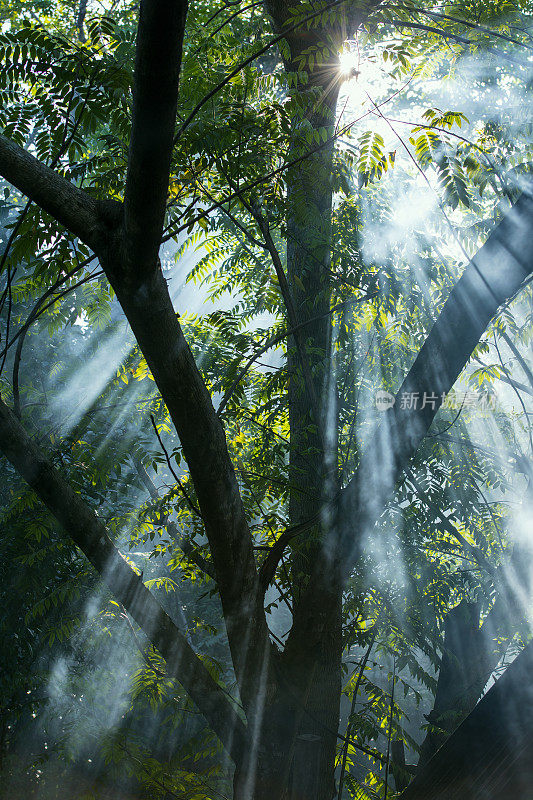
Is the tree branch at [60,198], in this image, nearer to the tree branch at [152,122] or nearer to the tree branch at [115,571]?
the tree branch at [152,122]

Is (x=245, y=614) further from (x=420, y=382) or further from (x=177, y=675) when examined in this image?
(x=420, y=382)

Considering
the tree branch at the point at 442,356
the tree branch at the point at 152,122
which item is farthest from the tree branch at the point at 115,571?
the tree branch at the point at 152,122

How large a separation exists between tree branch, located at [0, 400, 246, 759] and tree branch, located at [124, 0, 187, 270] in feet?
3.16

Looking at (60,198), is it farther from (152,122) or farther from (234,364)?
(234,364)

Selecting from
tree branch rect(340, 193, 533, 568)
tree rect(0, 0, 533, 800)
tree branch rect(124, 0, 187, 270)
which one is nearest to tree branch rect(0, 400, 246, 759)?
tree rect(0, 0, 533, 800)

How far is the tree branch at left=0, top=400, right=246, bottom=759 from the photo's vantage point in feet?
6.79

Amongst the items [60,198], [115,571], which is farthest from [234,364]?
[60,198]

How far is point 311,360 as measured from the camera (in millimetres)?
3303

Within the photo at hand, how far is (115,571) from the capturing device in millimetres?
2174

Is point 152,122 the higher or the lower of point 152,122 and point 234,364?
the lower

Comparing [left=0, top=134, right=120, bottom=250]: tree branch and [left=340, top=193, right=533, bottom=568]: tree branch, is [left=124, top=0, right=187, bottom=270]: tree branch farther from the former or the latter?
[left=340, top=193, right=533, bottom=568]: tree branch

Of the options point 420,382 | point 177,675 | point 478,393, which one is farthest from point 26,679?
point 420,382

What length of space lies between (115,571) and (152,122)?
1.56m

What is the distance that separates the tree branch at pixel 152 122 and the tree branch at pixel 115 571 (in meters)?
0.96
